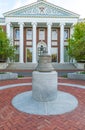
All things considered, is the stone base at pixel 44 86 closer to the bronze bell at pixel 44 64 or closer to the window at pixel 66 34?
the bronze bell at pixel 44 64

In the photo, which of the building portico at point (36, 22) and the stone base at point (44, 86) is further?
the building portico at point (36, 22)

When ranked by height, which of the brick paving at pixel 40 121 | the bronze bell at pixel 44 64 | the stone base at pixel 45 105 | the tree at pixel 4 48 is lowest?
the brick paving at pixel 40 121

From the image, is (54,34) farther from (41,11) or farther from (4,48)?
(4,48)

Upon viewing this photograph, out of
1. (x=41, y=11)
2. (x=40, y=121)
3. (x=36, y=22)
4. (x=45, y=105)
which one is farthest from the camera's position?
(x=41, y=11)

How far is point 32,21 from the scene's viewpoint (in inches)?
1091

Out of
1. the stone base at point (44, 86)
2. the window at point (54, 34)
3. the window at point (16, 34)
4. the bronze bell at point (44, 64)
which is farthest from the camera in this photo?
the window at point (54, 34)

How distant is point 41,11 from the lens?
28250mm

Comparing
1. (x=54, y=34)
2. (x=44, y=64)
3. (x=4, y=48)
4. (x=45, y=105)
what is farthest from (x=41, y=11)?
(x=45, y=105)

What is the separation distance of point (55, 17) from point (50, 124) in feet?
87.6

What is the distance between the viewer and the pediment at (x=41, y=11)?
Result: 27.8 meters

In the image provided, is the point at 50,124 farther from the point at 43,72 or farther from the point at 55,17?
the point at 55,17

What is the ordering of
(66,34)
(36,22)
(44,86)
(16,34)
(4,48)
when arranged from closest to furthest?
(44,86), (4,48), (36,22), (16,34), (66,34)

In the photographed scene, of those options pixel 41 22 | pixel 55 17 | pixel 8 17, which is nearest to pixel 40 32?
pixel 41 22

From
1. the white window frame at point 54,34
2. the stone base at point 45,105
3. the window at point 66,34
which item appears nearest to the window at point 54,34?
the white window frame at point 54,34
